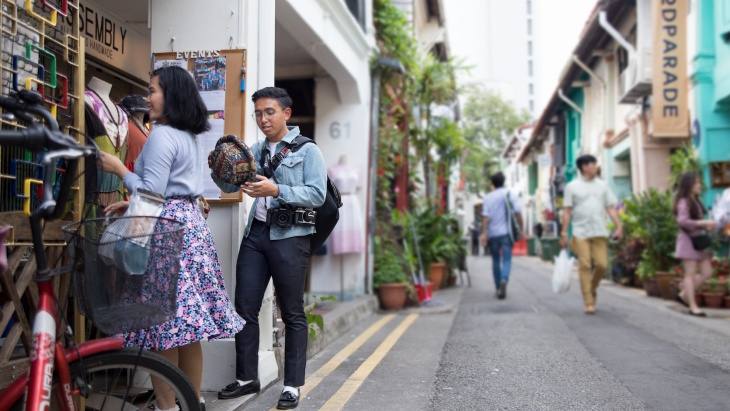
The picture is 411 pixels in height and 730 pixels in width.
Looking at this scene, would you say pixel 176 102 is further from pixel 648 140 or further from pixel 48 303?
pixel 648 140

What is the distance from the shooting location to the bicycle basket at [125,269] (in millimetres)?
2714

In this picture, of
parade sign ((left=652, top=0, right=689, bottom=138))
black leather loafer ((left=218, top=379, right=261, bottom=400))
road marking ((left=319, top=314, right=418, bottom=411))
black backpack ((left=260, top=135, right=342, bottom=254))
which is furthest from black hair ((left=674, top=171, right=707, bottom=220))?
black leather loafer ((left=218, top=379, right=261, bottom=400))

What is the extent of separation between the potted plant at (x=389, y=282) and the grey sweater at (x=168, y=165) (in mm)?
5989

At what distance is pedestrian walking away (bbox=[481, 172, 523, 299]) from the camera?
36.5ft

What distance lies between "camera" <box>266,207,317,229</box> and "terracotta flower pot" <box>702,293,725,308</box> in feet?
23.3

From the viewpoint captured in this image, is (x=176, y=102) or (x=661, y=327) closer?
(x=176, y=102)

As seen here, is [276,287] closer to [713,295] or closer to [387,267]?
[387,267]

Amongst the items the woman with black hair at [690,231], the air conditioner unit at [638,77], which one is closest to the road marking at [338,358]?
the woman with black hair at [690,231]

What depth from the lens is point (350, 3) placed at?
9.08m

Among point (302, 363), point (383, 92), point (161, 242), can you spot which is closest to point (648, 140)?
point (383, 92)

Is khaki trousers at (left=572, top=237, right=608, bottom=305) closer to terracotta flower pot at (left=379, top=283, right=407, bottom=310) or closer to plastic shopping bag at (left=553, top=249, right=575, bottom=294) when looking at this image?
plastic shopping bag at (left=553, top=249, right=575, bottom=294)

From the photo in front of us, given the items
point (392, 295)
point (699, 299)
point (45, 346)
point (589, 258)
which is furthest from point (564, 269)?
point (45, 346)

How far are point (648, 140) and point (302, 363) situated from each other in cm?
1378

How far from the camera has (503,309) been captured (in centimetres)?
949
